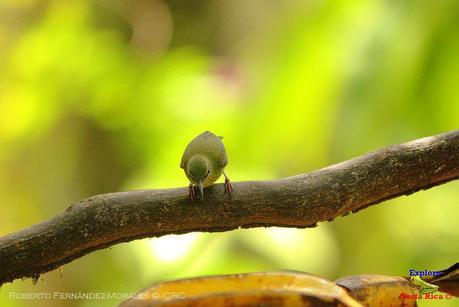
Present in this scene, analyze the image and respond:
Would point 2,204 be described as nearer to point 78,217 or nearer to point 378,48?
point 378,48

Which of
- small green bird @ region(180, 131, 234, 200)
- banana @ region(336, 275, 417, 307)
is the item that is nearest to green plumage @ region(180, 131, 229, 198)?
small green bird @ region(180, 131, 234, 200)

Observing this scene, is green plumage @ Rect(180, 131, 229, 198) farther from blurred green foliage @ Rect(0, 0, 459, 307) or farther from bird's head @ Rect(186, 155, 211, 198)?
blurred green foliage @ Rect(0, 0, 459, 307)

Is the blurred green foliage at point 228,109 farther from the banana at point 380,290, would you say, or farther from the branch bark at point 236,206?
the banana at point 380,290

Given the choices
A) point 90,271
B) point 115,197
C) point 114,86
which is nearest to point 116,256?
point 90,271

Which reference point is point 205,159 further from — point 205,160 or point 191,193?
point 191,193

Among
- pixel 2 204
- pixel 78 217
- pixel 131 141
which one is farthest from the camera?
pixel 2 204
